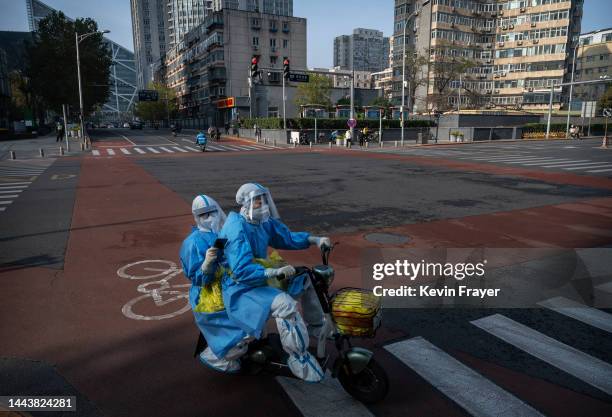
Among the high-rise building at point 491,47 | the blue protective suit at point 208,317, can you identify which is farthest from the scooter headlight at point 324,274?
the high-rise building at point 491,47

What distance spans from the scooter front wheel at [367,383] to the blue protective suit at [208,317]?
3.11 ft

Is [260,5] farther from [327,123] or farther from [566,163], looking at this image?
[566,163]

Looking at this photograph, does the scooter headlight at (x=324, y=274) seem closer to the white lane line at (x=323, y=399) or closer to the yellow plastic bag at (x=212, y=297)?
the yellow plastic bag at (x=212, y=297)

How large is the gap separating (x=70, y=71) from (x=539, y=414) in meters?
66.8

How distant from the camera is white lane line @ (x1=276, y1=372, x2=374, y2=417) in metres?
3.22

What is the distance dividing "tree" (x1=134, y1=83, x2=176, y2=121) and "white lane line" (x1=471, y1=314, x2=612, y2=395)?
4053 inches

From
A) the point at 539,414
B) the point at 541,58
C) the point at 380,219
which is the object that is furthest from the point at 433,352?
the point at 541,58

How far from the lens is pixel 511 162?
2322 cm

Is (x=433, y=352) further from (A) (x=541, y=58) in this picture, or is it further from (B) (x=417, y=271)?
(A) (x=541, y=58)

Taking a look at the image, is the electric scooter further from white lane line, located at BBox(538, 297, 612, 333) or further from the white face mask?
white lane line, located at BBox(538, 297, 612, 333)

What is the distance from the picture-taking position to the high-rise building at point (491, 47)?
6969cm

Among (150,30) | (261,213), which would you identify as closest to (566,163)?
(261,213)

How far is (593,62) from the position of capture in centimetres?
8088

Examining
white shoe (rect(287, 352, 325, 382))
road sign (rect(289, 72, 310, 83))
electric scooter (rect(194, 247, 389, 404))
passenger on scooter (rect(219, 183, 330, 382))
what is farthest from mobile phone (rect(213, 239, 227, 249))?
road sign (rect(289, 72, 310, 83))
